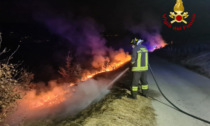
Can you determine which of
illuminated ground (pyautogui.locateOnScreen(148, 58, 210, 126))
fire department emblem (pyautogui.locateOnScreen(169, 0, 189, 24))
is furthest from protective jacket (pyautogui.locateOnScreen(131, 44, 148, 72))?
fire department emblem (pyautogui.locateOnScreen(169, 0, 189, 24))

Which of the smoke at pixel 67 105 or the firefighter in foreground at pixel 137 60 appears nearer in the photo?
the firefighter in foreground at pixel 137 60

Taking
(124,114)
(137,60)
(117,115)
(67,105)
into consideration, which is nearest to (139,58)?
(137,60)

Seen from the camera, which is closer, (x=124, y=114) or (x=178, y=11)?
(x=124, y=114)

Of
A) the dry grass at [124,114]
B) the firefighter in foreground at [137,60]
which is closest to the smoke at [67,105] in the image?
the dry grass at [124,114]

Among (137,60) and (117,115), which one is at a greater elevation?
(137,60)

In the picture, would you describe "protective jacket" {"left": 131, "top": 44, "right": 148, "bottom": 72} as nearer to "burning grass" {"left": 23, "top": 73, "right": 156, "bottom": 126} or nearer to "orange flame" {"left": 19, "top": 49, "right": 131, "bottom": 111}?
"burning grass" {"left": 23, "top": 73, "right": 156, "bottom": 126}

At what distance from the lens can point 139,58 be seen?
5.64m

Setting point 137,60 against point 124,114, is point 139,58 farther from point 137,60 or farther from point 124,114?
point 124,114

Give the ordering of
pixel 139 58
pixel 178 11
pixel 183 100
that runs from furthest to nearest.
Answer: pixel 178 11 → pixel 183 100 → pixel 139 58

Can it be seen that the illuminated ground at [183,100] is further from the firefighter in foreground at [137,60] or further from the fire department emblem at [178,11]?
the fire department emblem at [178,11]

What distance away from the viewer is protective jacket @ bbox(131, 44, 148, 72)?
18.3 feet

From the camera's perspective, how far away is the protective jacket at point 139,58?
5.58 metres

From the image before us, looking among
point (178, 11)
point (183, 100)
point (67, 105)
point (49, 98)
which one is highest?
point (178, 11)

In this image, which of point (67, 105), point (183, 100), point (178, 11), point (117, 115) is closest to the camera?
point (117, 115)
